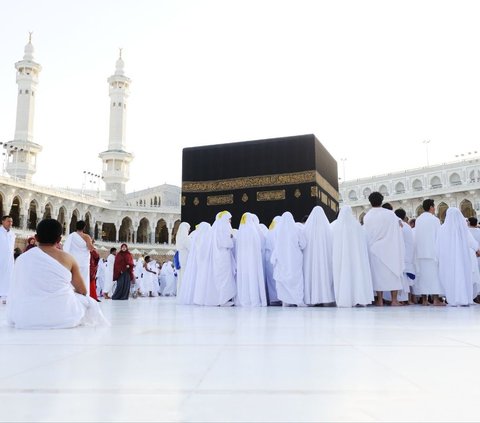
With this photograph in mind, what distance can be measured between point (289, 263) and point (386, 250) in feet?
3.34

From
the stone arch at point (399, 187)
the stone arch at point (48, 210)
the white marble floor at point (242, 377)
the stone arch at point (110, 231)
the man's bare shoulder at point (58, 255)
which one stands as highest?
the stone arch at point (399, 187)

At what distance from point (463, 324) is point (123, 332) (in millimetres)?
1979

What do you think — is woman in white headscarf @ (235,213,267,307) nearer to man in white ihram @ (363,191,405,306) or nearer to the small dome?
man in white ihram @ (363,191,405,306)

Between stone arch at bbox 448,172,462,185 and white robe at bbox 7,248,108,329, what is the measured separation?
113 ft

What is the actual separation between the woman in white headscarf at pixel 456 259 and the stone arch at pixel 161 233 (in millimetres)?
29888

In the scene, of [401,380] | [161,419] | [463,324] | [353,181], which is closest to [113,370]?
[161,419]

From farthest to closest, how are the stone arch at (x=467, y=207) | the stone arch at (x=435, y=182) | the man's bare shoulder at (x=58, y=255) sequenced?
the stone arch at (x=435, y=182) < the stone arch at (x=467, y=207) < the man's bare shoulder at (x=58, y=255)

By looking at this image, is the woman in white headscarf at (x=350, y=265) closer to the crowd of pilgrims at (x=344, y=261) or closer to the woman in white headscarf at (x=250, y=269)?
the crowd of pilgrims at (x=344, y=261)

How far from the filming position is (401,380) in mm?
1296

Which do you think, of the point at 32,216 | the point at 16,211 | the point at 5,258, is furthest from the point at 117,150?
the point at 5,258

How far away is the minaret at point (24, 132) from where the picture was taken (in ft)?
96.9

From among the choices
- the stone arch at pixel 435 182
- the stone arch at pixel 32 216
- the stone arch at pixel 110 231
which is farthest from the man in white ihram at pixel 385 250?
the stone arch at pixel 435 182

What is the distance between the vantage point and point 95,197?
32.4 meters

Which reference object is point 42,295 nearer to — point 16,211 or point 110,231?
point 16,211
